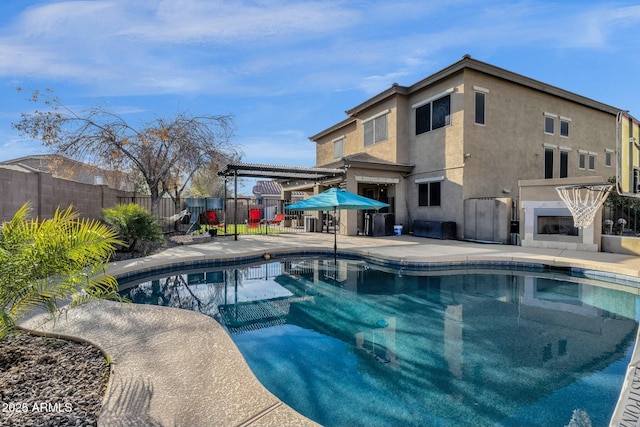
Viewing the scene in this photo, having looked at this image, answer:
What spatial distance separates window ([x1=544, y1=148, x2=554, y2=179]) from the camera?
1638 cm

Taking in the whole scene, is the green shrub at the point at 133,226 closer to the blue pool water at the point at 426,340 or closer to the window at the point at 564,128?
the blue pool water at the point at 426,340

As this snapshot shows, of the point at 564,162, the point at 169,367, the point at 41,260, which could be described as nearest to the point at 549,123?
the point at 564,162

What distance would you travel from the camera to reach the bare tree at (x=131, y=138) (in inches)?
447

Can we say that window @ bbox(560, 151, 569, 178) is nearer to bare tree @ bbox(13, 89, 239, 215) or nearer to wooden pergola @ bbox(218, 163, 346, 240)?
wooden pergola @ bbox(218, 163, 346, 240)

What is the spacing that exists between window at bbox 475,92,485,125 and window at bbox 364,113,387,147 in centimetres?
453

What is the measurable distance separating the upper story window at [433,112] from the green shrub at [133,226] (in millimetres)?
12440

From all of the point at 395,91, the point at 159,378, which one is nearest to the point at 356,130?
the point at 395,91

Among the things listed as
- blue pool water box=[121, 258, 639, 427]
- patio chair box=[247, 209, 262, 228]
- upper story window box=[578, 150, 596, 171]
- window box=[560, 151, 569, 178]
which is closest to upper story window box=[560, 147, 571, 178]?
window box=[560, 151, 569, 178]

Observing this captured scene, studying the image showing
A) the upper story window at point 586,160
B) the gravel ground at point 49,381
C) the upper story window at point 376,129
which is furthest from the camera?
the upper story window at point 586,160

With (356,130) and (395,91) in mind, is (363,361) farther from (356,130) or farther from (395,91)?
(356,130)

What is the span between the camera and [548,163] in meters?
16.5

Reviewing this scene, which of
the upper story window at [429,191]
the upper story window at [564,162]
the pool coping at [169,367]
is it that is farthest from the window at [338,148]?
the pool coping at [169,367]

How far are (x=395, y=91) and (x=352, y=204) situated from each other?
8.85 m

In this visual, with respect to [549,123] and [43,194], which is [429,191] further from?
[43,194]
